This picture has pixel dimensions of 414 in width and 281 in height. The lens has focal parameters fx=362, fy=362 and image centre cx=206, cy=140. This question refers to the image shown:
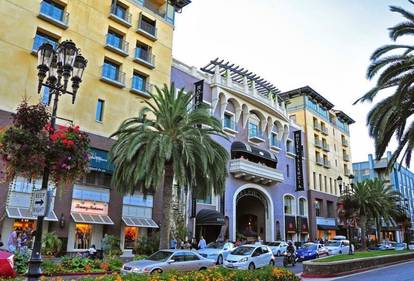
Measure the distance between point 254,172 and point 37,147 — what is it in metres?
32.0

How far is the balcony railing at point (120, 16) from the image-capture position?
30200mm

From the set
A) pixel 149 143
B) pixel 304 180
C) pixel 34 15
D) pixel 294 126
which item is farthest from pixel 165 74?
pixel 304 180

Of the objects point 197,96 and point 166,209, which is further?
point 197,96

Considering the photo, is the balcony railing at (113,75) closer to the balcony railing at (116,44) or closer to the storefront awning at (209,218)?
the balcony railing at (116,44)

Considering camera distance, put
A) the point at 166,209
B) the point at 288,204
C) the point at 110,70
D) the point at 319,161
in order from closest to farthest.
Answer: the point at 166,209 → the point at 110,70 → the point at 288,204 → the point at 319,161

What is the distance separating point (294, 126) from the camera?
53.2m

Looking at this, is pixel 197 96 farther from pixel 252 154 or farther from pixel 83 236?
pixel 83 236

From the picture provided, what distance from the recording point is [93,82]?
2822 cm

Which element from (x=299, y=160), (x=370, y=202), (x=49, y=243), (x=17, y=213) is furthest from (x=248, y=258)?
(x=370, y=202)

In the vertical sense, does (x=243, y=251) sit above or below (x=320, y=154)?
below

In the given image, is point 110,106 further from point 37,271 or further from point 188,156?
point 37,271

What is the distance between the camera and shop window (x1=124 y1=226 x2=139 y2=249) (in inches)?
1122

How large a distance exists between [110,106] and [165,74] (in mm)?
7143

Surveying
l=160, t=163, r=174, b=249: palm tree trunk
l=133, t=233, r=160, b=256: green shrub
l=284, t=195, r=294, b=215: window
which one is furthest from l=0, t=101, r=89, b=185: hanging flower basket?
l=284, t=195, r=294, b=215: window
